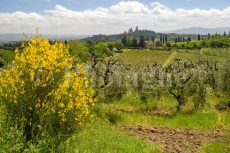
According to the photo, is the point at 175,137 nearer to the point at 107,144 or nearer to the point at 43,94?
the point at 107,144

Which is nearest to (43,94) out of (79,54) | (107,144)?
(107,144)

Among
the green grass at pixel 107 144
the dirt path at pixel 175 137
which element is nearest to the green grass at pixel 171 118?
the dirt path at pixel 175 137

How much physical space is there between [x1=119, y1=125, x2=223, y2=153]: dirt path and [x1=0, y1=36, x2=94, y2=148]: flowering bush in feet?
19.3

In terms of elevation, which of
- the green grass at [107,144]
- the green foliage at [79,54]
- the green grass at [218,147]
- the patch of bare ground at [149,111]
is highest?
the green foliage at [79,54]

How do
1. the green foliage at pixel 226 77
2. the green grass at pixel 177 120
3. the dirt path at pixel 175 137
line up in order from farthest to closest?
the green foliage at pixel 226 77 < the green grass at pixel 177 120 < the dirt path at pixel 175 137

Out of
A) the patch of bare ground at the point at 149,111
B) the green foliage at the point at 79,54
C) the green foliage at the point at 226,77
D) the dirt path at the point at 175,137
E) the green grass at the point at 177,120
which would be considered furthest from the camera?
the green foliage at the point at 226,77

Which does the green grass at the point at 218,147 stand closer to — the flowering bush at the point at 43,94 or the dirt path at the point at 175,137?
the dirt path at the point at 175,137

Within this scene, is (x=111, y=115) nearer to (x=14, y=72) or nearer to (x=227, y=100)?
(x=14, y=72)

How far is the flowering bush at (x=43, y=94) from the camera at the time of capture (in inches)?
406

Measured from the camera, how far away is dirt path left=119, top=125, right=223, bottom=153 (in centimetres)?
1567

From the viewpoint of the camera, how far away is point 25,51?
420 inches

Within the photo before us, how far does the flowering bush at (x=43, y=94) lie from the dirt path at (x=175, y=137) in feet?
19.3

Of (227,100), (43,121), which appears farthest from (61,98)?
(227,100)

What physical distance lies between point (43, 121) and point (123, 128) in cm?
929
